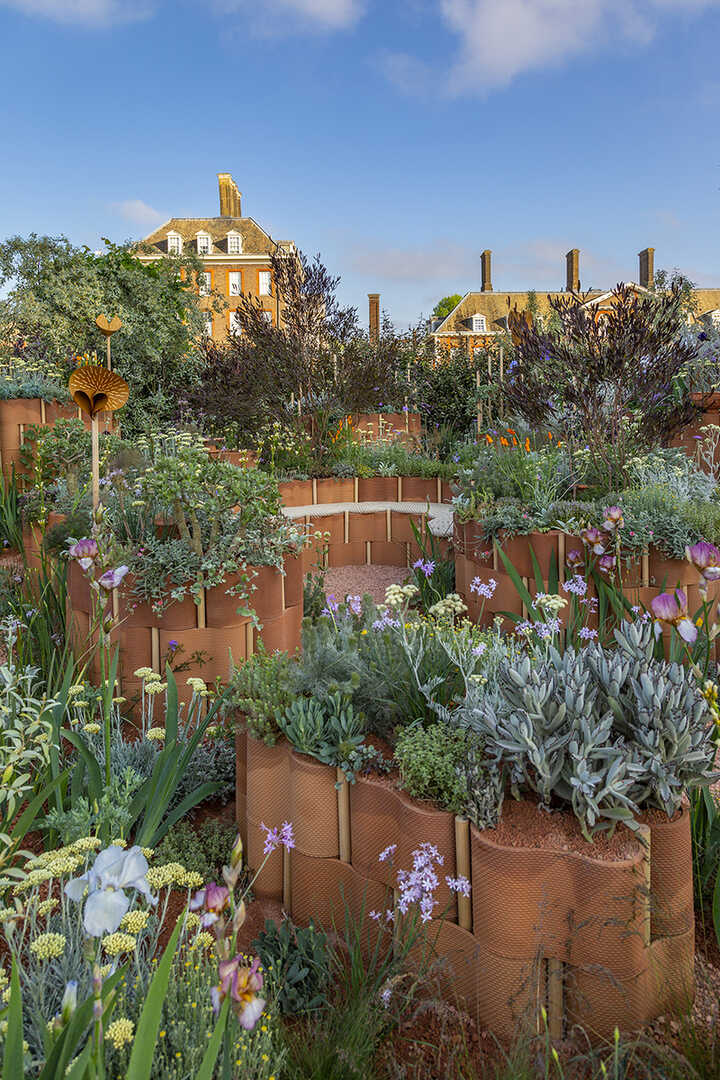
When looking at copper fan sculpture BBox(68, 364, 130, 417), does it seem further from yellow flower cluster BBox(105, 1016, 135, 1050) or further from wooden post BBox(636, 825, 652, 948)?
wooden post BBox(636, 825, 652, 948)

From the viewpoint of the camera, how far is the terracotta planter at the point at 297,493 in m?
6.82

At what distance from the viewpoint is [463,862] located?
1.54m

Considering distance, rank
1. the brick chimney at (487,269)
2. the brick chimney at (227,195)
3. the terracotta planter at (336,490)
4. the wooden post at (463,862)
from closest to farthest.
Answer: the wooden post at (463,862)
the terracotta planter at (336,490)
the brick chimney at (227,195)
the brick chimney at (487,269)

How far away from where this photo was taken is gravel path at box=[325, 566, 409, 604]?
557cm

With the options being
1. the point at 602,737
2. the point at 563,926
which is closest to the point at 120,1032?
the point at 563,926

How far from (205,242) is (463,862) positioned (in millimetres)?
31364

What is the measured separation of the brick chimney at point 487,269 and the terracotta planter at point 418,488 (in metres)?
31.6

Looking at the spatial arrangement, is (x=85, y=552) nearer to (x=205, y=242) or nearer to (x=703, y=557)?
(x=703, y=557)

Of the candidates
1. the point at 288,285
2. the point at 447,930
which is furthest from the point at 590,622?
the point at 288,285

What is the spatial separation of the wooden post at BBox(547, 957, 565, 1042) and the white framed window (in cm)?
3137

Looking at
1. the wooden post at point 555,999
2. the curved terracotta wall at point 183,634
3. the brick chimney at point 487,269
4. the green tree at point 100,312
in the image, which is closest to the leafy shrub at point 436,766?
the wooden post at point 555,999

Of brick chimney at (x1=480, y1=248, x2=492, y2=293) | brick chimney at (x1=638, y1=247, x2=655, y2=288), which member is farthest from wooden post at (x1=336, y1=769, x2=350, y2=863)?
brick chimney at (x1=480, y1=248, x2=492, y2=293)

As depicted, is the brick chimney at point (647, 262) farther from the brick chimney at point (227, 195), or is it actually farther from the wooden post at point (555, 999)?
the wooden post at point (555, 999)

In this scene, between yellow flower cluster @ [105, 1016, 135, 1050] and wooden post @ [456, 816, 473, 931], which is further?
wooden post @ [456, 816, 473, 931]
